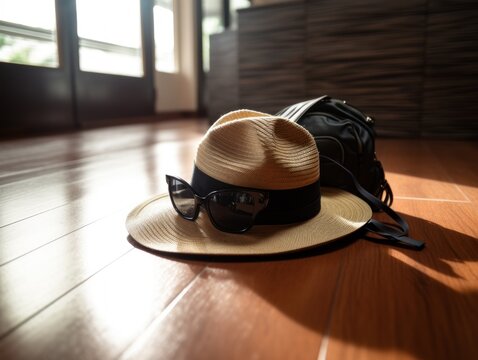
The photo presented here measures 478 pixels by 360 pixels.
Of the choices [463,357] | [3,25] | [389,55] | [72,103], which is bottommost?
[463,357]

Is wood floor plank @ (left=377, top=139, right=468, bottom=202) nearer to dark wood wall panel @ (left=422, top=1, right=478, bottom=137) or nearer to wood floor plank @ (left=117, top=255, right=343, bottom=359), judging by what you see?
dark wood wall panel @ (left=422, top=1, right=478, bottom=137)

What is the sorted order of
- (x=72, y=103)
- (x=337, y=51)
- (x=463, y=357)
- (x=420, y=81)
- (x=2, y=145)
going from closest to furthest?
(x=463, y=357)
(x=2, y=145)
(x=420, y=81)
(x=337, y=51)
(x=72, y=103)

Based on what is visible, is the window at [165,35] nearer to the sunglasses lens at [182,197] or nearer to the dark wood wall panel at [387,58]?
the dark wood wall panel at [387,58]

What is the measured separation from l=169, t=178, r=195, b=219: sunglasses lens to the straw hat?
0.02 m

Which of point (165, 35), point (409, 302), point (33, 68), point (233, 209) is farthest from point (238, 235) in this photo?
point (165, 35)

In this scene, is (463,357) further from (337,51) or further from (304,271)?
(337,51)

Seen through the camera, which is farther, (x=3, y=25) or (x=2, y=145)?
(x=3, y=25)

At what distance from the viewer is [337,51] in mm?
2318

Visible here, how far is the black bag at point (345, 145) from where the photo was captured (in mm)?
823

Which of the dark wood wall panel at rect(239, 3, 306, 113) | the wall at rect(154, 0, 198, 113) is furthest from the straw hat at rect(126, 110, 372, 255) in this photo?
the wall at rect(154, 0, 198, 113)

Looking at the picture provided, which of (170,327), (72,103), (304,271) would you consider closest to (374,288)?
(304,271)

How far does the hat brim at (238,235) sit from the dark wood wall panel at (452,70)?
5.80 ft

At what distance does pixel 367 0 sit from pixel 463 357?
7.45 ft

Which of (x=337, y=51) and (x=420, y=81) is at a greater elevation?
(x=337, y=51)
